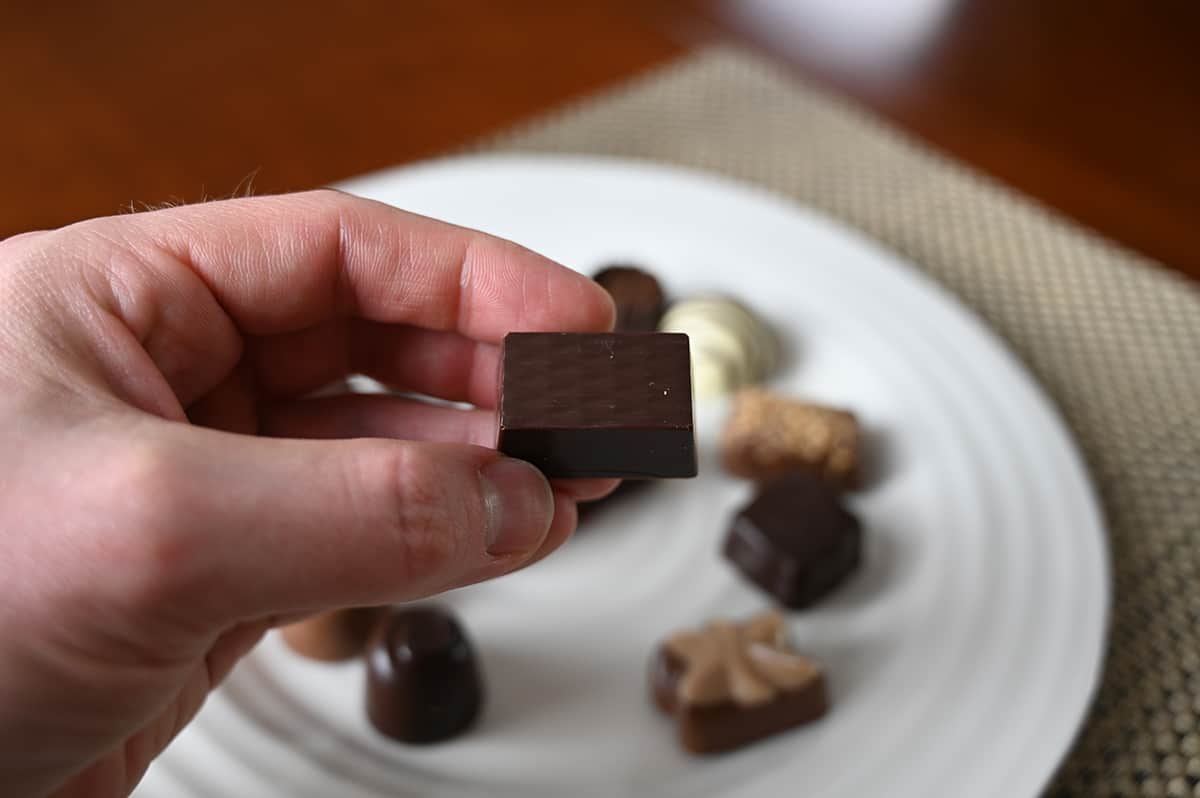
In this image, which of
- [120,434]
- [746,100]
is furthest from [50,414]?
[746,100]

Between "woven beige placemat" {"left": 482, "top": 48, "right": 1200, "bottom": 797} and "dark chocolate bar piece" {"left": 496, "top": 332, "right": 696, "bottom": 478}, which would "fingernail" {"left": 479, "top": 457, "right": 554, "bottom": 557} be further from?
"woven beige placemat" {"left": 482, "top": 48, "right": 1200, "bottom": 797}

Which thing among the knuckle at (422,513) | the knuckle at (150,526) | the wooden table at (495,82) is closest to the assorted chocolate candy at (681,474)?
the knuckle at (422,513)

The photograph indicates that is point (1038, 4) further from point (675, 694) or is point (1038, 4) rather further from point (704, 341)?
point (675, 694)

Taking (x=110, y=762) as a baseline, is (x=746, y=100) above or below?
above

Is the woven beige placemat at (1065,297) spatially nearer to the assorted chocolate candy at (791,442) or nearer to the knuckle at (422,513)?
the assorted chocolate candy at (791,442)

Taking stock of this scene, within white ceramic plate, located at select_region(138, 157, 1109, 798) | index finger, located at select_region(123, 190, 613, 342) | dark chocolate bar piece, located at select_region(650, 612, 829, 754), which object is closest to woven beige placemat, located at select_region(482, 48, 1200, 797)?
white ceramic plate, located at select_region(138, 157, 1109, 798)

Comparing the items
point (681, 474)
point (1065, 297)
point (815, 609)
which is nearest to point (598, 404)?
point (681, 474)

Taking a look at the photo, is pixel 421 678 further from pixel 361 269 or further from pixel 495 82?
pixel 495 82

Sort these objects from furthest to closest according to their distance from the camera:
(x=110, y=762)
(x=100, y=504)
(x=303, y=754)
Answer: (x=303, y=754)
(x=110, y=762)
(x=100, y=504)
